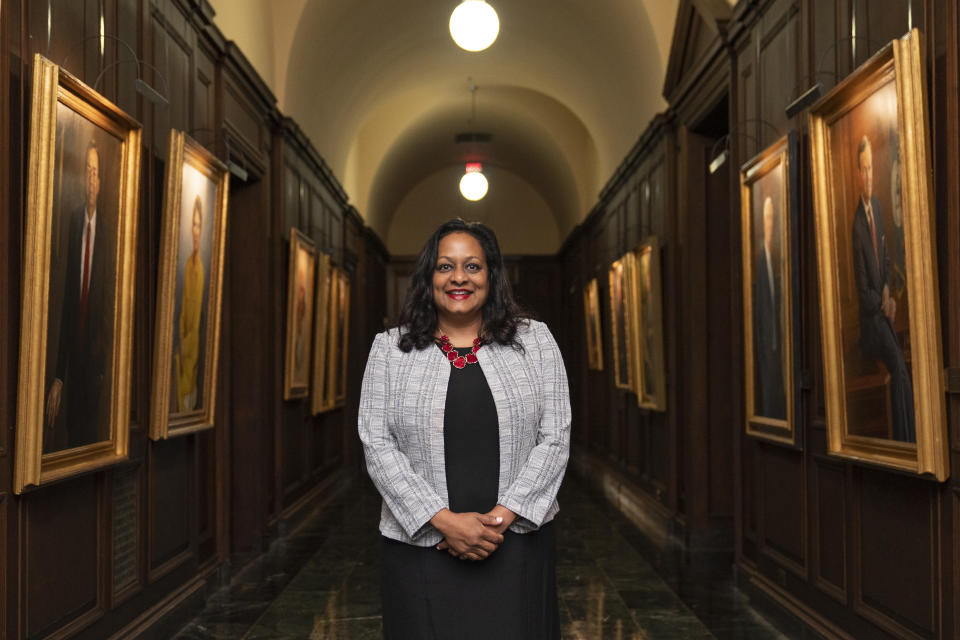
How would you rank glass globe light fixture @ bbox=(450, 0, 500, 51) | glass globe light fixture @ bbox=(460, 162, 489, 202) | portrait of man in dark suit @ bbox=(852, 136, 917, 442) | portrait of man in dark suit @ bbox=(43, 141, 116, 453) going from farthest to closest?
glass globe light fixture @ bbox=(460, 162, 489, 202) < glass globe light fixture @ bbox=(450, 0, 500, 51) < portrait of man in dark suit @ bbox=(43, 141, 116, 453) < portrait of man in dark suit @ bbox=(852, 136, 917, 442)

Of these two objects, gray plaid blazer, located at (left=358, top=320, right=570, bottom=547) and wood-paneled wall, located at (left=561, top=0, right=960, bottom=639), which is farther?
wood-paneled wall, located at (left=561, top=0, right=960, bottom=639)

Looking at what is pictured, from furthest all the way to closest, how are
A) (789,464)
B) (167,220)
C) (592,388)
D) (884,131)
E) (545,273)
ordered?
1. (545,273)
2. (592,388)
3. (789,464)
4. (167,220)
5. (884,131)

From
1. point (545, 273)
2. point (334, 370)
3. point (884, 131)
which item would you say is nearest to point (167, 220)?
point (884, 131)

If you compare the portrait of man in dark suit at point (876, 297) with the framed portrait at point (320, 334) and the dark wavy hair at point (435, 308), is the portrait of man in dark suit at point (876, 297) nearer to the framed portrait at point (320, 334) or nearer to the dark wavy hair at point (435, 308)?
the dark wavy hair at point (435, 308)

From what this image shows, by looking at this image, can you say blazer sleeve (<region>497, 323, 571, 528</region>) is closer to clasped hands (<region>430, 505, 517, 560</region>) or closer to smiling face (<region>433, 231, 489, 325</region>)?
clasped hands (<region>430, 505, 517, 560</region>)

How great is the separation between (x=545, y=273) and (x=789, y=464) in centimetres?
1725

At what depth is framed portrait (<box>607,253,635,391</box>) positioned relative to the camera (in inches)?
466

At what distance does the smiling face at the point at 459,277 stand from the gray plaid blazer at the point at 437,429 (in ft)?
0.53

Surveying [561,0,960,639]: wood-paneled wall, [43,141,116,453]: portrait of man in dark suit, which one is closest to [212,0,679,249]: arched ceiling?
[561,0,960,639]: wood-paneled wall

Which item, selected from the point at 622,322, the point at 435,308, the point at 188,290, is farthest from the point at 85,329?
the point at 622,322

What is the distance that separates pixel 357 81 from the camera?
45.5 ft

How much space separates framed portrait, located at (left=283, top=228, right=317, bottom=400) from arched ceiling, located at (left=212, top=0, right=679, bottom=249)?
1.62 m

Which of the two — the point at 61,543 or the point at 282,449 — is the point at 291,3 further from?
the point at 61,543

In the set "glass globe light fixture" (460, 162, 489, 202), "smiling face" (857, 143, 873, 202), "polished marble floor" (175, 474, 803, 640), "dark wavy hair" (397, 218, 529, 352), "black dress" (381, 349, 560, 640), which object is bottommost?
"polished marble floor" (175, 474, 803, 640)
